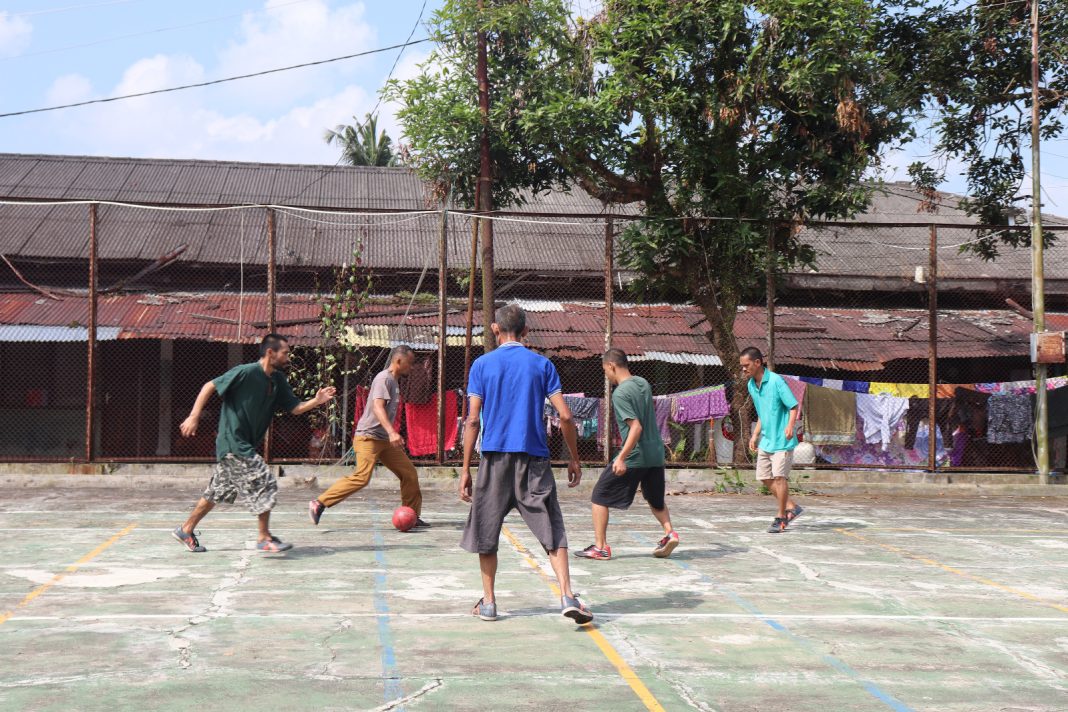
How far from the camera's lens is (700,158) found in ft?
49.4

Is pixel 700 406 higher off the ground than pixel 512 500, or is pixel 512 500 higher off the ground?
pixel 700 406

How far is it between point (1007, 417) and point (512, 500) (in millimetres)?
13132

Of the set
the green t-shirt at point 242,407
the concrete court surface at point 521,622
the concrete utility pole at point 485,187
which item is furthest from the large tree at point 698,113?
the green t-shirt at point 242,407

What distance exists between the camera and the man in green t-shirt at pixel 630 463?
27.5ft

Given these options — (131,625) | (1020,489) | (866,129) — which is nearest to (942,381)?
(1020,489)

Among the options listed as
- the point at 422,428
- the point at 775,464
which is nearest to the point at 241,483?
the point at 775,464

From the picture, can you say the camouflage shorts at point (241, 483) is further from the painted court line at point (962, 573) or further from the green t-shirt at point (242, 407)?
the painted court line at point (962, 573)

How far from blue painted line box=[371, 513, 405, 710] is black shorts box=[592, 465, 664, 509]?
5.89 ft

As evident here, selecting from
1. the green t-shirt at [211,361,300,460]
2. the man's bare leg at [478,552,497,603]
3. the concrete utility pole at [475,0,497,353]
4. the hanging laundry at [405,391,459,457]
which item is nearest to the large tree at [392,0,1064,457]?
the concrete utility pole at [475,0,497,353]

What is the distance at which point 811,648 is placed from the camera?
5805mm

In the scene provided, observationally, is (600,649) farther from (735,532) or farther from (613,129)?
(613,129)

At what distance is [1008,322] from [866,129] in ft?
24.4

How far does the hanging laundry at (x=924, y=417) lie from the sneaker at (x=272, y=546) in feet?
37.5

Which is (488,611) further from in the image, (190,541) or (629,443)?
(190,541)
